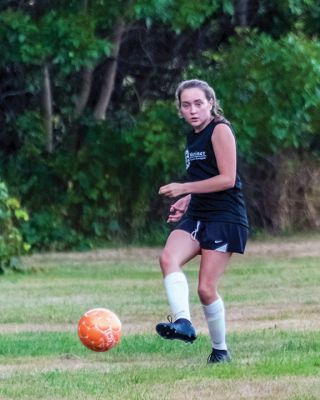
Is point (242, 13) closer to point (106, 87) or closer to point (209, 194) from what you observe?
point (106, 87)

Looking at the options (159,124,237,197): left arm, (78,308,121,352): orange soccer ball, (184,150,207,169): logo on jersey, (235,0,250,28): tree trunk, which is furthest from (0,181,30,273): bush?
(159,124,237,197): left arm

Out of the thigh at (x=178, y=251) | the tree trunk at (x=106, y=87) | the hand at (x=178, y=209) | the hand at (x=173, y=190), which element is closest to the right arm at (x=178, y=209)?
the hand at (x=178, y=209)

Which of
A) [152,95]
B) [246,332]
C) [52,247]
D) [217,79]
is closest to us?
[246,332]

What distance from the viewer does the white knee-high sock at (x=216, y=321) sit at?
8.26 m

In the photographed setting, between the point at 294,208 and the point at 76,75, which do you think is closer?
the point at 76,75

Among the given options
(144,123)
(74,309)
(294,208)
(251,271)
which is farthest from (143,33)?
(74,309)

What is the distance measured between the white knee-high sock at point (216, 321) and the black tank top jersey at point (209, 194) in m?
0.53

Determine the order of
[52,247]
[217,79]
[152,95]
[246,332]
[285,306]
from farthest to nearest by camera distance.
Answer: [152,95]
[52,247]
[217,79]
[285,306]
[246,332]

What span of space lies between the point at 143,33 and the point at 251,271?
6.31 meters

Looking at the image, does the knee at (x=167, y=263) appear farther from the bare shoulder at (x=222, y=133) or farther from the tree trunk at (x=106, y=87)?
the tree trunk at (x=106, y=87)

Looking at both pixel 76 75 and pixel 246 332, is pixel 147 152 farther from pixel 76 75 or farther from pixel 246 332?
pixel 246 332

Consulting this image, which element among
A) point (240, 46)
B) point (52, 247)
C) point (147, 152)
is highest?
point (240, 46)

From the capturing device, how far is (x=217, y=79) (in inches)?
750

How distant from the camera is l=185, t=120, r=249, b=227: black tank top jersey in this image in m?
8.25
